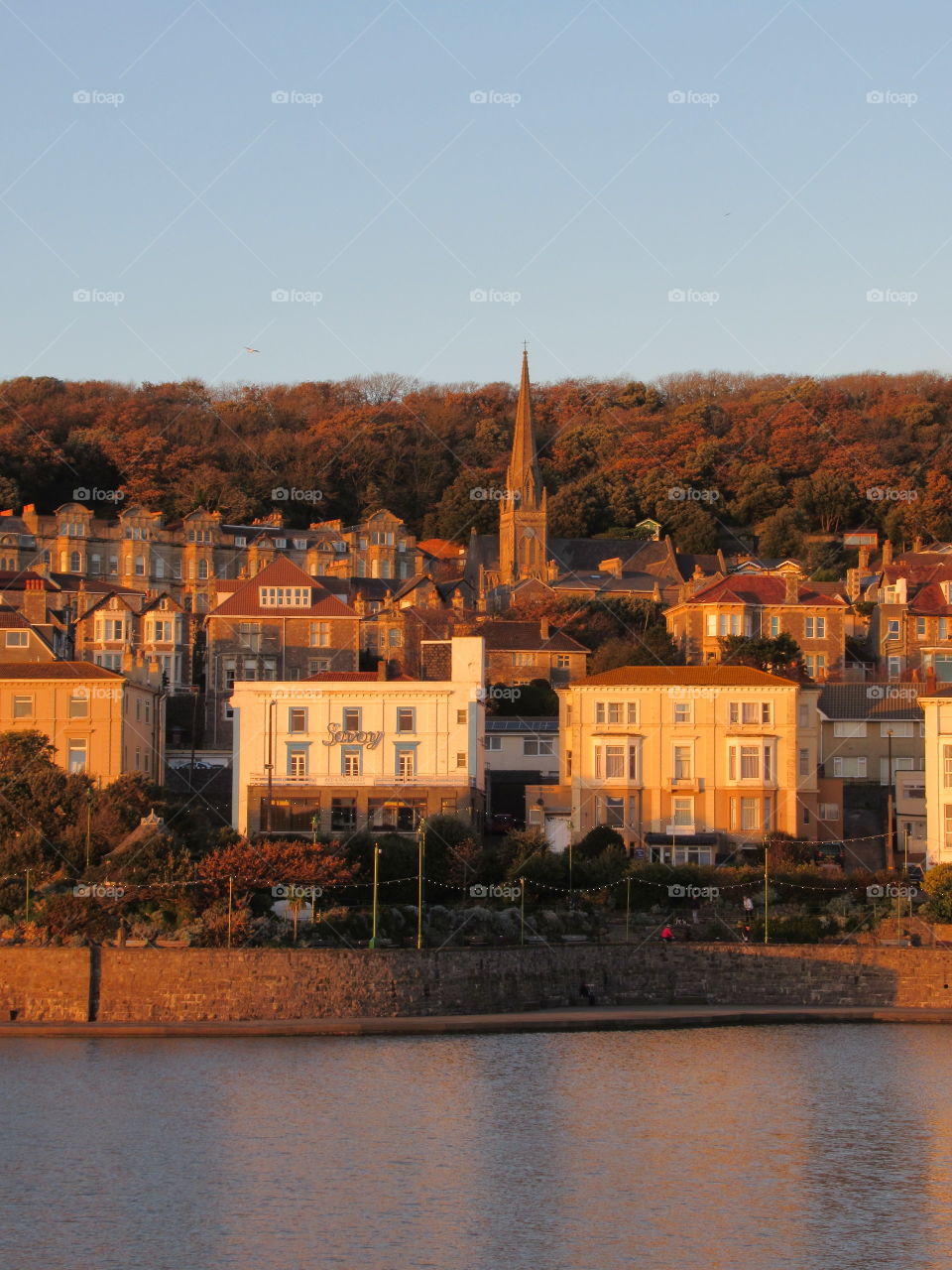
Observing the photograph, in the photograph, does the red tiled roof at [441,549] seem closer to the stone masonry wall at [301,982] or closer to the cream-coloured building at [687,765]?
the cream-coloured building at [687,765]

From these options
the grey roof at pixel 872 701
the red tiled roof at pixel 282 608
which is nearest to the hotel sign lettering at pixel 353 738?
the red tiled roof at pixel 282 608

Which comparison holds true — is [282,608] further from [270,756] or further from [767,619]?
[767,619]

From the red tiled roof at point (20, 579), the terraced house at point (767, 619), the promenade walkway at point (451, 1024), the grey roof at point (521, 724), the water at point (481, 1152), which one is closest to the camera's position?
the water at point (481, 1152)

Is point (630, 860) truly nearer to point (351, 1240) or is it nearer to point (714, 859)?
point (714, 859)

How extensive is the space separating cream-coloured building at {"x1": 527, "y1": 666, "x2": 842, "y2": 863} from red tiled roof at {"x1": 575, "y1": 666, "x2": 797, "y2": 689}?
5cm

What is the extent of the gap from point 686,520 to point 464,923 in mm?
80779

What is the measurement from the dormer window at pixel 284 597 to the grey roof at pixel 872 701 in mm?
20624

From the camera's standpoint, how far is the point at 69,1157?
33.8 m

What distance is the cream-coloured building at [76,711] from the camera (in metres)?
63.7

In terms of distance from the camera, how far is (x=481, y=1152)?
3450 cm

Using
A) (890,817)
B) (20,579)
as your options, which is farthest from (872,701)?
(20,579)

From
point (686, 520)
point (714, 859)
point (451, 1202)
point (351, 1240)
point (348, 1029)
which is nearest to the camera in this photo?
point (351, 1240)

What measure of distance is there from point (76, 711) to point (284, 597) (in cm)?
1610

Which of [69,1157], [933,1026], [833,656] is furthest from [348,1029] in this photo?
[833,656]
